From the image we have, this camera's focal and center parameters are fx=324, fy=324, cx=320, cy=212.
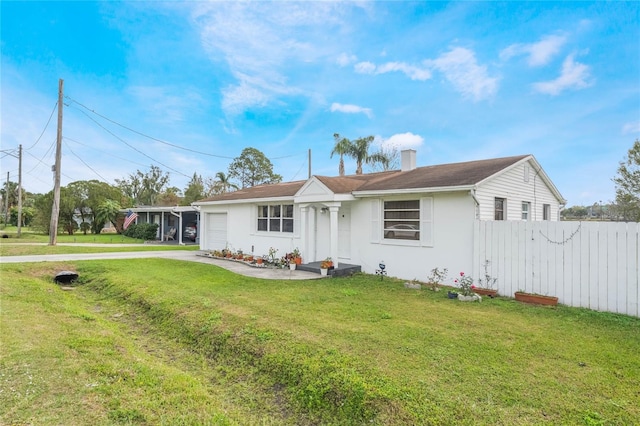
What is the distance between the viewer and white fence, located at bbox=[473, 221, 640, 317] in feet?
20.5

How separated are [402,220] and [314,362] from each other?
6718mm

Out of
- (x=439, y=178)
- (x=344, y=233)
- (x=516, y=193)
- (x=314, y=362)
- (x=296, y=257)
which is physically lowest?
(x=314, y=362)

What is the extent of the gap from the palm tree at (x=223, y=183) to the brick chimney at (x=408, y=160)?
103 ft

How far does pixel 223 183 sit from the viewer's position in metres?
41.1

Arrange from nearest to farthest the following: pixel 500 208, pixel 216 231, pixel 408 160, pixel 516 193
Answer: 1. pixel 500 208
2. pixel 516 193
3. pixel 408 160
4. pixel 216 231

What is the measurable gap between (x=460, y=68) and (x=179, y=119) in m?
17.9

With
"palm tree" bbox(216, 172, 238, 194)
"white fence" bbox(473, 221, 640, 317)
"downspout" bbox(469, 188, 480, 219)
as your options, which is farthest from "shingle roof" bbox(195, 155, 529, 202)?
"palm tree" bbox(216, 172, 238, 194)

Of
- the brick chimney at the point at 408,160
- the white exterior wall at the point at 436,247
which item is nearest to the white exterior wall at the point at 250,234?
the white exterior wall at the point at 436,247

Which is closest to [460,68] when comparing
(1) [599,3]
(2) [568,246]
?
(1) [599,3]

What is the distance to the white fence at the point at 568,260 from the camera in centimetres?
626

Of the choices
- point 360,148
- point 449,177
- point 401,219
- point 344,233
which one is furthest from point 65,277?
point 360,148

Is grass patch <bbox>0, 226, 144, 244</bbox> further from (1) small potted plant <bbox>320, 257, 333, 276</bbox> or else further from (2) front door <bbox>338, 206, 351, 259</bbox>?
(1) small potted plant <bbox>320, 257, 333, 276</bbox>

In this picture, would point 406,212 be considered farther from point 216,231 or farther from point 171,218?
point 171,218

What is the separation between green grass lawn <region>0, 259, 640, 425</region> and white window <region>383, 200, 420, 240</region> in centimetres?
275
